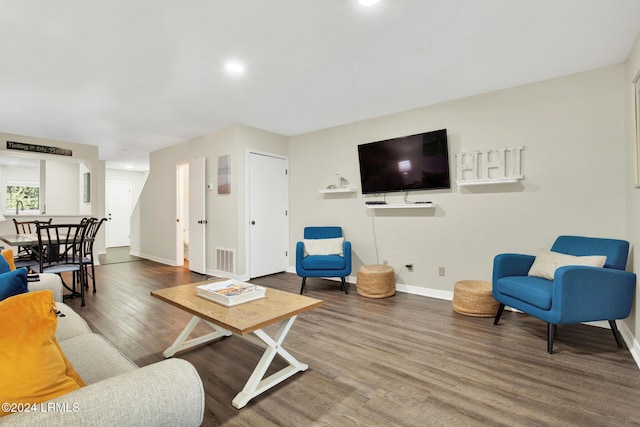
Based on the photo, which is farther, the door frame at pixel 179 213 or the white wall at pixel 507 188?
the door frame at pixel 179 213

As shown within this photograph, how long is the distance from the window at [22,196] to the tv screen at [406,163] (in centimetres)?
889

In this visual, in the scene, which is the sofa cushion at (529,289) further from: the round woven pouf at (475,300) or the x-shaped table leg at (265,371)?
the x-shaped table leg at (265,371)

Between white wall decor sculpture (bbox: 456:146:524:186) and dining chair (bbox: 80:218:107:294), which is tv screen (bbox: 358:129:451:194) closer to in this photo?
white wall decor sculpture (bbox: 456:146:524:186)

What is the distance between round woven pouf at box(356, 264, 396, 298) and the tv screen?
1.12 m

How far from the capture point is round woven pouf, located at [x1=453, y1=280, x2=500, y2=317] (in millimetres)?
3146

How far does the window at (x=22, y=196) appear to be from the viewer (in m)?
8.24

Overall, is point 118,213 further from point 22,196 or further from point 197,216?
point 197,216

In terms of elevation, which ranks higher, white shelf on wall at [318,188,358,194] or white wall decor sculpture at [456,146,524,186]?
white wall decor sculpture at [456,146,524,186]

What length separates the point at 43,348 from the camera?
0.90 m

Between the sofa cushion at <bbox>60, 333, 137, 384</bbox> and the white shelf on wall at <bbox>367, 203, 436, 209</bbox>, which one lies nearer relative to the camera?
the sofa cushion at <bbox>60, 333, 137, 384</bbox>

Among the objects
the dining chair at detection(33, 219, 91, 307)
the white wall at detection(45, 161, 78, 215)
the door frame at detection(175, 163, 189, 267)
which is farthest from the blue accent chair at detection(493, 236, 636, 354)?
the white wall at detection(45, 161, 78, 215)

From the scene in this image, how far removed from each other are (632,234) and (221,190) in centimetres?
490

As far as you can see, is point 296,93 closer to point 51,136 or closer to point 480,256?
point 480,256

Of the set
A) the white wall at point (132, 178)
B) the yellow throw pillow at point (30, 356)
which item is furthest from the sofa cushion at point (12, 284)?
the white wall at point (132, 178)
